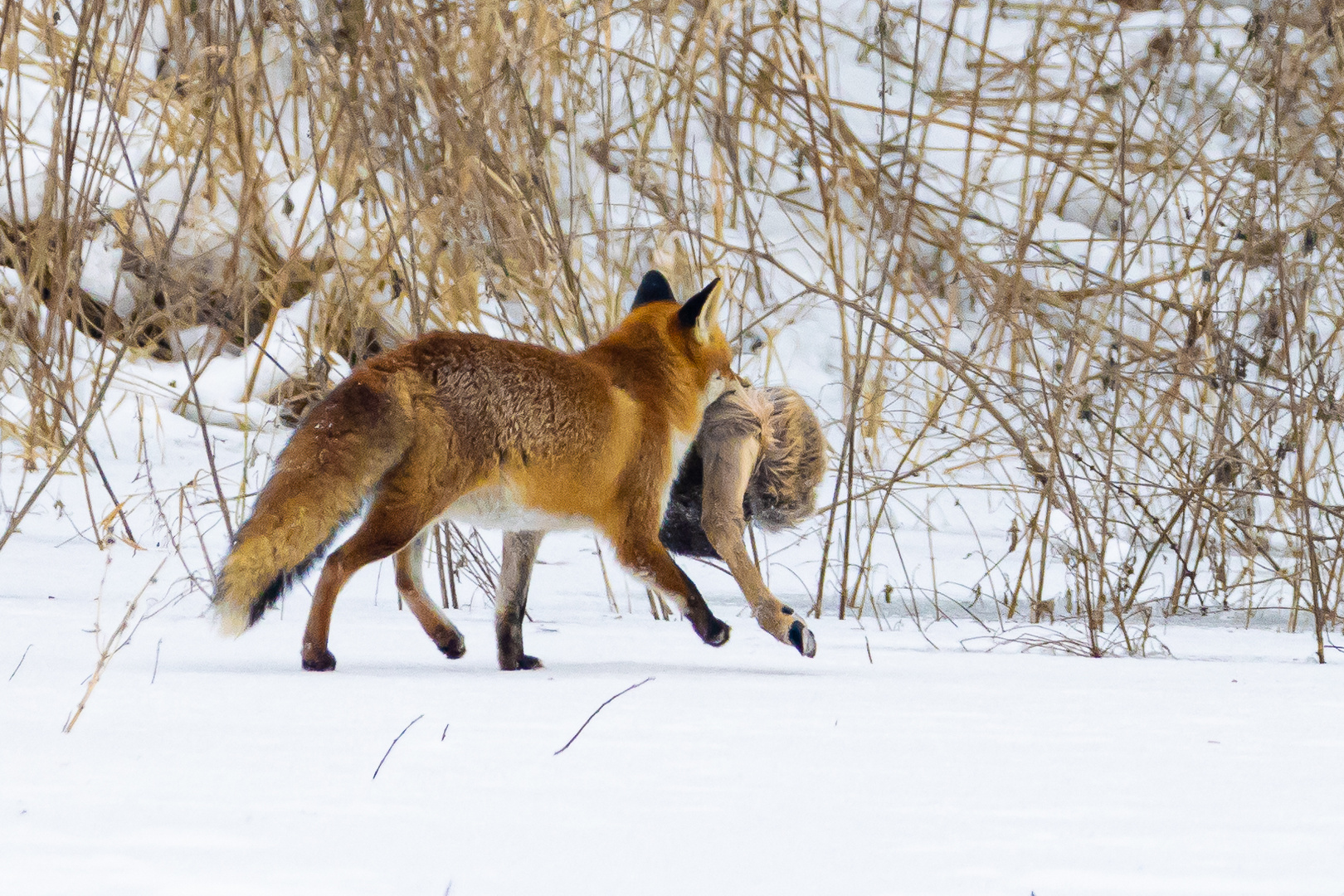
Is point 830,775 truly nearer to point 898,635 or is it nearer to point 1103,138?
point 898,635

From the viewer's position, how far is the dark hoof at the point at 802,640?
3.26m

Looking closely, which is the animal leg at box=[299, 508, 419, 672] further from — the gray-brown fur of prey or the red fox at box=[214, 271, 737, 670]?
the gray-brown fur of prey

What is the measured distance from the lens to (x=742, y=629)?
4164 millimetres

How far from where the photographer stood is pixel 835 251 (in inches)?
260

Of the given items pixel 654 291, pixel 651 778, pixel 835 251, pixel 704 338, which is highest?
pixel 835 251

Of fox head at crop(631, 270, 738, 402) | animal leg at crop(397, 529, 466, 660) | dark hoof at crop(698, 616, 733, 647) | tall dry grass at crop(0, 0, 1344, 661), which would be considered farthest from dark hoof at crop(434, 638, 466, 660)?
tall dry grass at crop(0, 0, 1344, 661)

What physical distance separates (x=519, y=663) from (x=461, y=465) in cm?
55

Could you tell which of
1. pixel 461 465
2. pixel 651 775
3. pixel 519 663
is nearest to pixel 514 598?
pixel 519 663

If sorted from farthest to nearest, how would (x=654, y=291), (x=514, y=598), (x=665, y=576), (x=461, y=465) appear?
(x=654, y=291) < (x=514, y=598) < (x=665, y=576) < (x=461, y=465)

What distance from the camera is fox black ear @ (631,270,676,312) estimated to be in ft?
12.4

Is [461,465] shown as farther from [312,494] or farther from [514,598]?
[514,598]

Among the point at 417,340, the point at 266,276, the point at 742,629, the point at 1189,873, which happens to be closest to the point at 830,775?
the point at 1189,873

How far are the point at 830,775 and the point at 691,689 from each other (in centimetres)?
81

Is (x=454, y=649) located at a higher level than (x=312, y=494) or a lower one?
lower
